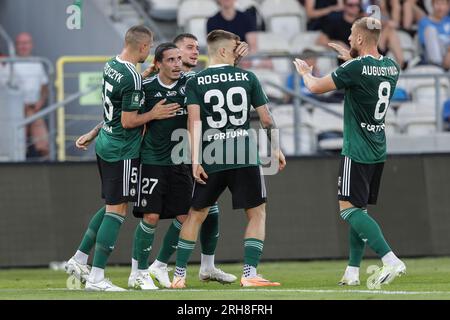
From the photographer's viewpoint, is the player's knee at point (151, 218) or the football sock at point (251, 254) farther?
the player's knee at point (151, 218)

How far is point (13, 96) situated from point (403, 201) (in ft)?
18.5

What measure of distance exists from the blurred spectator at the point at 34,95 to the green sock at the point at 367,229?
679 centimetres

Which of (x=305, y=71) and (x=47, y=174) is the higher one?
(x=305, y=71)

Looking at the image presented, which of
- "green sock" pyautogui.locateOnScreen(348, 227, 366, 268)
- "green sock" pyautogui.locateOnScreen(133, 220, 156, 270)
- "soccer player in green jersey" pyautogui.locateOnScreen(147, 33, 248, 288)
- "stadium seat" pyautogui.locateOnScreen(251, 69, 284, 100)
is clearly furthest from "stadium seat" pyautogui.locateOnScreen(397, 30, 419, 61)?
"green sock" pyautogui.locateOnScreen(133, 220, 156, 270)

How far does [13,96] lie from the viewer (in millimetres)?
17766

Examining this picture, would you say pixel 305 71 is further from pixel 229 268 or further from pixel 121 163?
pixel 229 268

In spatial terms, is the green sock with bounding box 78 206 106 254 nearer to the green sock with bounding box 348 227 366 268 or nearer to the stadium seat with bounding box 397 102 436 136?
the green sock with bounding box 348 227 366 268

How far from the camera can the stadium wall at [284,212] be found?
16.5 m

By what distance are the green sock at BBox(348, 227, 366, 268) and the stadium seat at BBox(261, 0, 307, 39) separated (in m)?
9.21

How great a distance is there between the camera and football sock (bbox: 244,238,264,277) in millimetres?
11734

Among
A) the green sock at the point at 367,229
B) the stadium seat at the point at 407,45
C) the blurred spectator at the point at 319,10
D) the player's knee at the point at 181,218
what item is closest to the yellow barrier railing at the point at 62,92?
the blurred spectator at the point at 319,10

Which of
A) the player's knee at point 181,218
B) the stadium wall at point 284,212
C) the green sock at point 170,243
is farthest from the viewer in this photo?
the stadium wall at point 284,212

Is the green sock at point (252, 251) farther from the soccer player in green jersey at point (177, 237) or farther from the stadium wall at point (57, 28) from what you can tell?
the stadium wall at point (57, 28)
